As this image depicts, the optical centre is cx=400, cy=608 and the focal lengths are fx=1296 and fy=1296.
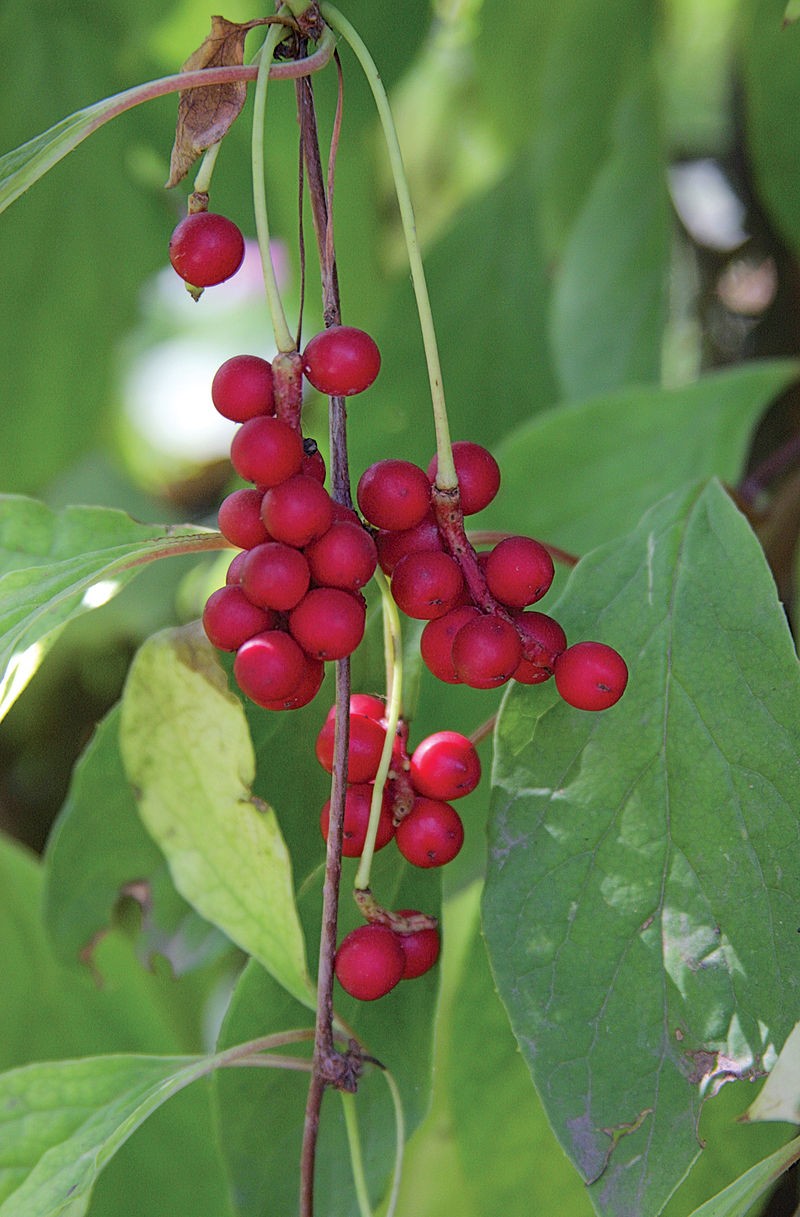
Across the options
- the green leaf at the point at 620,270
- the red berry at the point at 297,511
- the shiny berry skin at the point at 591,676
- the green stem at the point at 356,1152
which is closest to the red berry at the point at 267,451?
the red berry at the point at 297,511

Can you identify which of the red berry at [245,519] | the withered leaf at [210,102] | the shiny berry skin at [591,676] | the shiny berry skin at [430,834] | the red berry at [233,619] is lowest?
the shiny berry skin at [430,834]

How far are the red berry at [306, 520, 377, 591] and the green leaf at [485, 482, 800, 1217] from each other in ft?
0.34

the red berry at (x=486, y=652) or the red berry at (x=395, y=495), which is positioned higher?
the red berry at (x=395, y=495)

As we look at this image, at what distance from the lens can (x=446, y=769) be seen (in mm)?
440

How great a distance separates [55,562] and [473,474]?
17 centimetres

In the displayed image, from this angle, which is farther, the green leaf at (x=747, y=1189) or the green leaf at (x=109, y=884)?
the green leaf at (x=109, y=884)

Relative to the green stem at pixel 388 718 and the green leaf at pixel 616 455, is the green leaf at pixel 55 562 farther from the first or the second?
the green leaf at pixel 616 455

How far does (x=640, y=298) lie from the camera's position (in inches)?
34.3

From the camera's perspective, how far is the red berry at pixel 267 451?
373 mm

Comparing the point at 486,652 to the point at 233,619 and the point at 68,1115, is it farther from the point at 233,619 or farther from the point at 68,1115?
the point at 68,1115

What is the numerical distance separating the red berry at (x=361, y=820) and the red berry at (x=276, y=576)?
93 mm

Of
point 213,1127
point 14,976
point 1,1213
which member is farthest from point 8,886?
point 1,1213

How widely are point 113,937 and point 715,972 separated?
49 centimetres

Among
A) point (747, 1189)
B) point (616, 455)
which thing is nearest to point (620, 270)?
point (616, 455)
